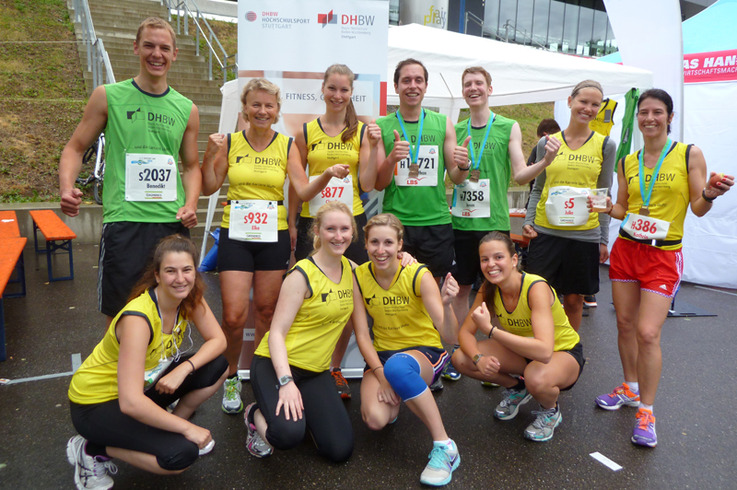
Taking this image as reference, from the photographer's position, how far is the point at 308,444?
8.60 feet

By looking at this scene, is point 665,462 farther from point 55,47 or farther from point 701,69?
point 55,47

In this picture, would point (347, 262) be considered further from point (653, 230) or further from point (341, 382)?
point (653, 230)

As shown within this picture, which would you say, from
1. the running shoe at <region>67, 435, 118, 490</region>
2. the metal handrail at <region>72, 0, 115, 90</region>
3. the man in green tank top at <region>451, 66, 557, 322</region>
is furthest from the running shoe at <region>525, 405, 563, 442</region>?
the metal handrail at <region>72, 0, 115, 90</region>

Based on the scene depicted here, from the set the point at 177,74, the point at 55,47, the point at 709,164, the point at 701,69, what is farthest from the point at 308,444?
the point at 55,47

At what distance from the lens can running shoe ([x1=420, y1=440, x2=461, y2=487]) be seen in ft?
7.41

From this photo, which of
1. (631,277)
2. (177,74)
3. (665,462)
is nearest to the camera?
(665,462)

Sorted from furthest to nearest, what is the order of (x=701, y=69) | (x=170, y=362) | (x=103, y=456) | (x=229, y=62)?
(x=229, y=62) → (x=701, y=69) → (x=170, y=362) → (x=103, y=456)

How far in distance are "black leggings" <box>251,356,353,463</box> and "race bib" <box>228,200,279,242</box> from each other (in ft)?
2.25

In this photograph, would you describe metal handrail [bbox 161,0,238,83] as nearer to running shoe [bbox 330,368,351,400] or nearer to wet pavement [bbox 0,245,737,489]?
wet pavement [bbox 0,245,737,489]

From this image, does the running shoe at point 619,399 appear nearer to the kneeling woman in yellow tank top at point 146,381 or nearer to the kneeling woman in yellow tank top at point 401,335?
the kneeling woman in yellow tank top at point 401,335

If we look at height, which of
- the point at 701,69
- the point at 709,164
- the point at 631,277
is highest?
the point at 701,69

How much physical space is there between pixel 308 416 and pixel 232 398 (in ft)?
2.42

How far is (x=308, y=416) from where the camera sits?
95.6 inches

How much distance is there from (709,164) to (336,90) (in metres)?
5.82
